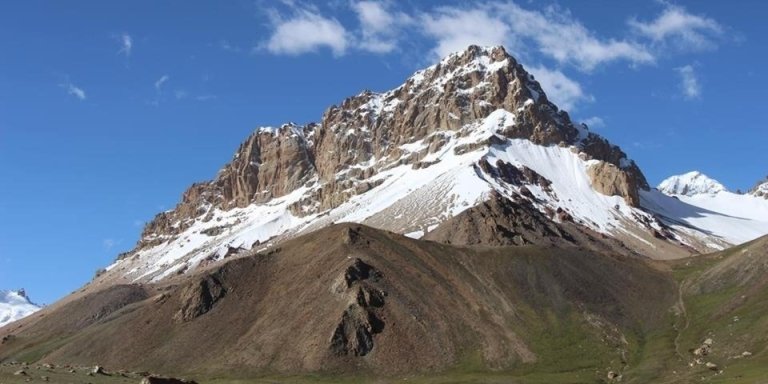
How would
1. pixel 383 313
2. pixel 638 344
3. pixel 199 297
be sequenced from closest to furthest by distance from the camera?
pixel 638 344, pixel 383 313, pixel 199 297

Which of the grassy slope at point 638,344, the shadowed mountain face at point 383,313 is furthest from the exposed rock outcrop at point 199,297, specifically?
the grassy slope at point 638,344

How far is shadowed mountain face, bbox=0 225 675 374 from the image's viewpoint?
154 m

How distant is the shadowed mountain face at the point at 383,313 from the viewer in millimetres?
154500

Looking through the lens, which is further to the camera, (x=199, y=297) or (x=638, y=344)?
(x=199, y=297)

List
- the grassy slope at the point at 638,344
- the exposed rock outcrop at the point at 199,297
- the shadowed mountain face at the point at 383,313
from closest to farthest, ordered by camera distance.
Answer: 1. the grassy slope at the point at 638,344
2. the shadowed mountain face at the point at 383,313
3. the exposed rock outcrop at the point at 199,297

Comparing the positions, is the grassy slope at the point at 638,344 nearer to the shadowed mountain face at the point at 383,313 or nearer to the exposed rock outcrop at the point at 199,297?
the shadowed mountain face at the point at 383,313

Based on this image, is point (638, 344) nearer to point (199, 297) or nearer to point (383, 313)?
point (383, 313)

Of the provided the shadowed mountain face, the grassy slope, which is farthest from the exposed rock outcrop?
the grassy slope

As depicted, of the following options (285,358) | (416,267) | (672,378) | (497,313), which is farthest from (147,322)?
(672,378)

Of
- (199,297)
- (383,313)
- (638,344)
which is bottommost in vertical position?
(638,344)

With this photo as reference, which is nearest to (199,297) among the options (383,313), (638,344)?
(383,313)

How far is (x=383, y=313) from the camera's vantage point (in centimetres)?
16375

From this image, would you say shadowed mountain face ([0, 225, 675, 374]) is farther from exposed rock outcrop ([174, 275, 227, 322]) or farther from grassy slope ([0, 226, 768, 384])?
grassy slope ([0, 226, 768, 384])

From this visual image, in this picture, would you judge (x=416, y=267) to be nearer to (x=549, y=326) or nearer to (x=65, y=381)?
(x=549, y=326)
